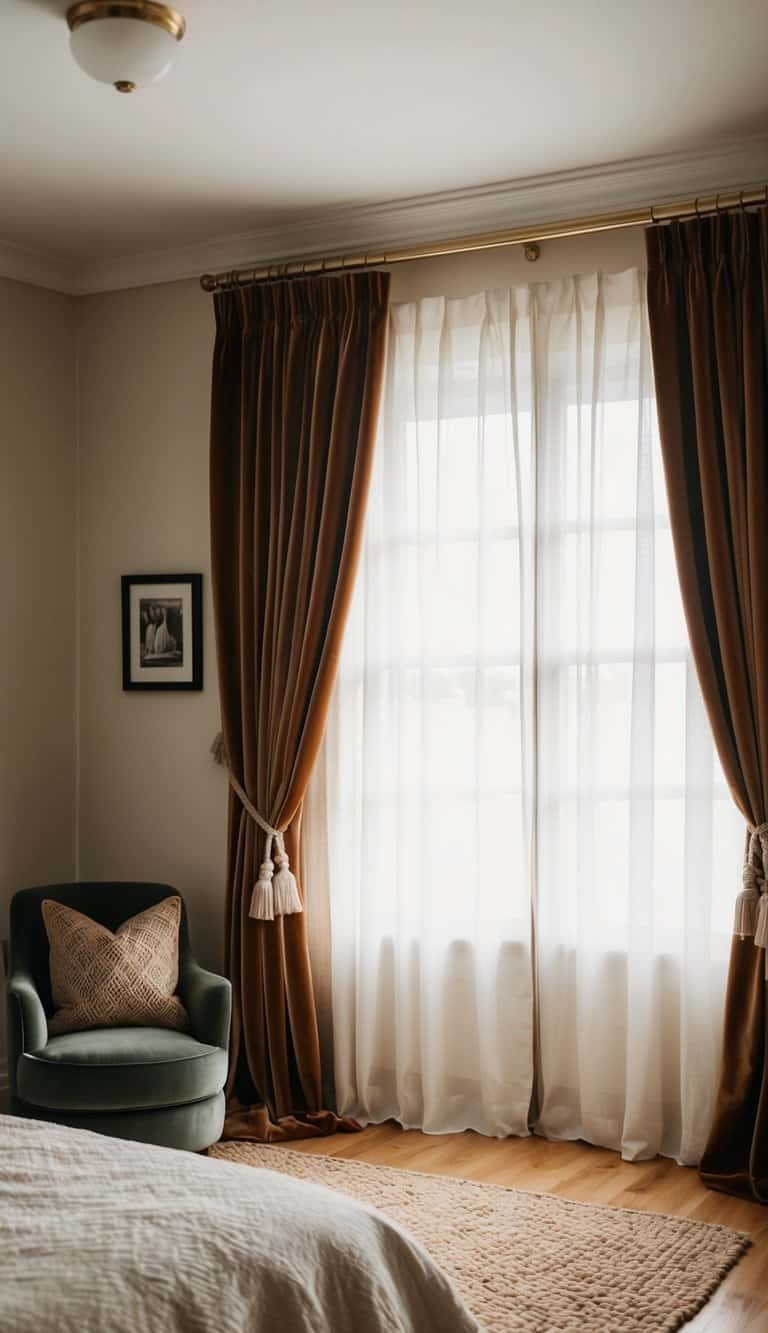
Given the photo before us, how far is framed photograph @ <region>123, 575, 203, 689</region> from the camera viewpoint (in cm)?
486

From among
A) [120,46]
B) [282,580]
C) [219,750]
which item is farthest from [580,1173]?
[120,46]

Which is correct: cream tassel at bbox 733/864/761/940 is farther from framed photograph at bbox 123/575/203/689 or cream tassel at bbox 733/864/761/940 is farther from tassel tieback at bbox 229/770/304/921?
framed photograph at bbox 123/575/203/689

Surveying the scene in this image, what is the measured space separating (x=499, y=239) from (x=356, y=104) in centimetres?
77

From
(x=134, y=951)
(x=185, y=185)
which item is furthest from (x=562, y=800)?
(x=185, y=185)

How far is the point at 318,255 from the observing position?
4.64 m

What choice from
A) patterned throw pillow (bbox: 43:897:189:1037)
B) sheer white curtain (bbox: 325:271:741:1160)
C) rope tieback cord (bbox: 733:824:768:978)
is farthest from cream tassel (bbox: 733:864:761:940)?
patterned throw pillow (bbox: 43:897:189:1037)

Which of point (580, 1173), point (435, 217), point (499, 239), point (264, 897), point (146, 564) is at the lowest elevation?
point (580, 1173)

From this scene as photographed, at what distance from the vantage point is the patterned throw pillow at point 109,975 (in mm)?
4102

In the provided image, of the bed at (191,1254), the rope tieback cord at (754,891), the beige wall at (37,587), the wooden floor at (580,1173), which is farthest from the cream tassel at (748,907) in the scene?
the beige wall at (37,587)

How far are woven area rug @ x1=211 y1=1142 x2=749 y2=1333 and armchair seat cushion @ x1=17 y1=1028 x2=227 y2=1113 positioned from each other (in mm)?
385

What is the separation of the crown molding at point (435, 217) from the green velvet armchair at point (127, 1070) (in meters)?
2.41

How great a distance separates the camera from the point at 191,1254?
1959 millimetres

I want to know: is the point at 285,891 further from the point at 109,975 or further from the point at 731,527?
the point at 731,527

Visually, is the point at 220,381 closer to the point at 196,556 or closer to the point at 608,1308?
the point at 196,556
